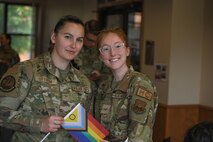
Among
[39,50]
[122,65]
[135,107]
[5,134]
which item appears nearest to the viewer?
[135,107]

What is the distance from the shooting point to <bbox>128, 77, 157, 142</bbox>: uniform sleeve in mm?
1770

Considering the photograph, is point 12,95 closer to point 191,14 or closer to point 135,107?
point 135,107

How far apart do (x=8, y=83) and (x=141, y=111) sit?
641mm

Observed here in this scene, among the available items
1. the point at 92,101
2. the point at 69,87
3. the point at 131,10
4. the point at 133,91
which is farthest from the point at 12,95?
the point at 131,10

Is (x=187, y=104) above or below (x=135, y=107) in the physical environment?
below

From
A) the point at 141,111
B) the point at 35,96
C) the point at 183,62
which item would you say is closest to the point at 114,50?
the point at 141,111

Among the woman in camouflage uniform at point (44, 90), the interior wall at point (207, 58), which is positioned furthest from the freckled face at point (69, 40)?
the interior wall at point (207, 58)

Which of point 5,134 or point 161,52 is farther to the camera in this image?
point 161,52

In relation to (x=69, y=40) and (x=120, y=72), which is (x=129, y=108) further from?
(x=69, y=40)

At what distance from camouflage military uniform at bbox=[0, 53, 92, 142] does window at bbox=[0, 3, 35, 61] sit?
256 inches

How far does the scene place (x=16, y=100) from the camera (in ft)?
6.18

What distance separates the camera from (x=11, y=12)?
8.39 meters

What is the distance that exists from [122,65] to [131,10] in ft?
13.6

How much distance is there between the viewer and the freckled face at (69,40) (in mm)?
1953
